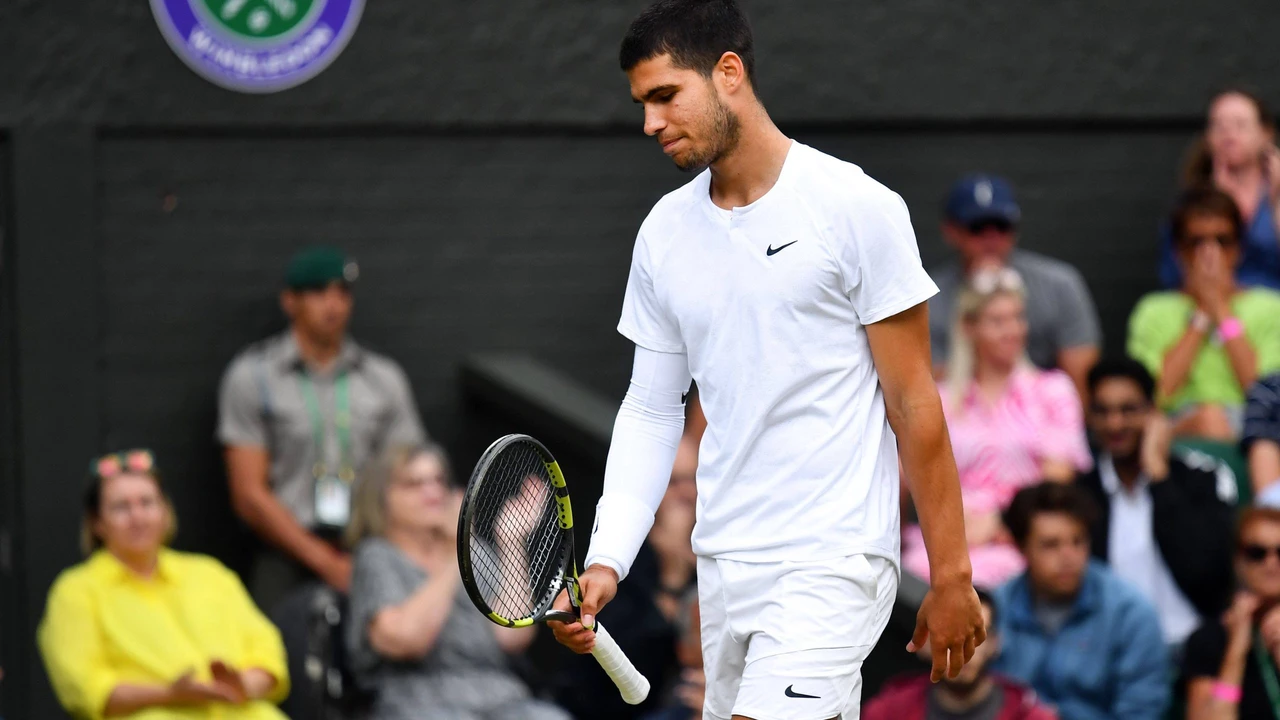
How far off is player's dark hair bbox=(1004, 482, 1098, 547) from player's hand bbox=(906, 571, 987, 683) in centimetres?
269

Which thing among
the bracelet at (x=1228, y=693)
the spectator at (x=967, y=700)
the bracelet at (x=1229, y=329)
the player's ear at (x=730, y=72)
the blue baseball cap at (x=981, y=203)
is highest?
the blue baseball cap at (x=981, y=203)

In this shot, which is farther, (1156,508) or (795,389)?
(1156,508)

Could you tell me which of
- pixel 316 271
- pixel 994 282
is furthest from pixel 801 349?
pixel 316 271

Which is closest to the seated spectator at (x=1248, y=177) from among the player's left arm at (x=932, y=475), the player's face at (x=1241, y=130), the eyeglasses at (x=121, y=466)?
the player's face at (x=1241, y=130)

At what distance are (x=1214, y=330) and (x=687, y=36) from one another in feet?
15.1

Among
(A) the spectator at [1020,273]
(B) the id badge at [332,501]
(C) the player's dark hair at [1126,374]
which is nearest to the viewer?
(C) the player's dark hair at [1126,374]

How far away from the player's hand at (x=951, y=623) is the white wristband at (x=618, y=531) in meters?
0.57

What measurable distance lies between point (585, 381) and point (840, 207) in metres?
5.23

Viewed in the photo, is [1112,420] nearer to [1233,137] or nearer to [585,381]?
[1233,137]

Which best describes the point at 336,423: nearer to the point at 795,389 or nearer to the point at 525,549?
the point at 525,549

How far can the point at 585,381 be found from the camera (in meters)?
8.79

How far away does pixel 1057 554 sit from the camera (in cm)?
623

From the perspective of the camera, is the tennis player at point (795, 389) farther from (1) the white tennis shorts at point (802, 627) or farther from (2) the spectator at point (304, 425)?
(2) the spectator at point (304, 425)

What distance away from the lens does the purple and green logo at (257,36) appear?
8.04 m
